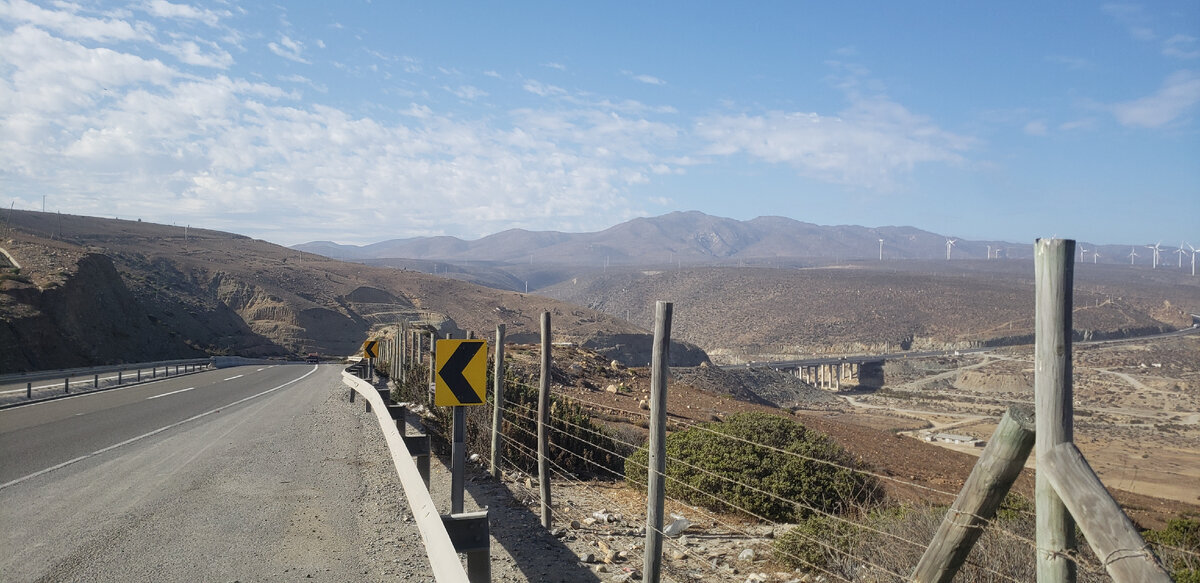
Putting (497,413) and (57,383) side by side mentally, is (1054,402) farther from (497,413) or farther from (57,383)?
(57,383)

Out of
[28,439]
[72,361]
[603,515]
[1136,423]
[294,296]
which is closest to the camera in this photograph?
[603,515]

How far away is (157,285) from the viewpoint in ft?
235

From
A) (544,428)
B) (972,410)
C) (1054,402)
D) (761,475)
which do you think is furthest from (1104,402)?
(1054,402)

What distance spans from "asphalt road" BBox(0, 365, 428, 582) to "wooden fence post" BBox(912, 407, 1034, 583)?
3.91m

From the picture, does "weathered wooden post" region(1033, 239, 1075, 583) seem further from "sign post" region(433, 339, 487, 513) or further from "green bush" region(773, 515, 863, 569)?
"sign post" region(433, 339, 487, 513)

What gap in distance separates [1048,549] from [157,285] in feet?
266

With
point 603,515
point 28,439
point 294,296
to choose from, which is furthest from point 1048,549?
point 294,296

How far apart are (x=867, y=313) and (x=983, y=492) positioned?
119 m

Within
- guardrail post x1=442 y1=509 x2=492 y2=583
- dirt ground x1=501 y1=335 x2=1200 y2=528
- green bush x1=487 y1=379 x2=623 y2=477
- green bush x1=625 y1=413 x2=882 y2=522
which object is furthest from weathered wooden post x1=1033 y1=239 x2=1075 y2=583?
green bush x1=487 y1=379 x2=623 y2=477

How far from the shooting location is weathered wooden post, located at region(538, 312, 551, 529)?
25.6 ft

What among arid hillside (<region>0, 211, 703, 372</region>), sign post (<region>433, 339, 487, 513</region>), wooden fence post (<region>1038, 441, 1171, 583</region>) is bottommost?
arid hillside (<region>0, 211, 703, 372</region>)

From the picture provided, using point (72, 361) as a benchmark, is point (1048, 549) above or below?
above

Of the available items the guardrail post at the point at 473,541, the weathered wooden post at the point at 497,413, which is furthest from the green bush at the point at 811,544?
the weathered wooden post at the point at 497,413

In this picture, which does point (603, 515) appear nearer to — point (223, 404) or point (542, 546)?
point (542, 546)
